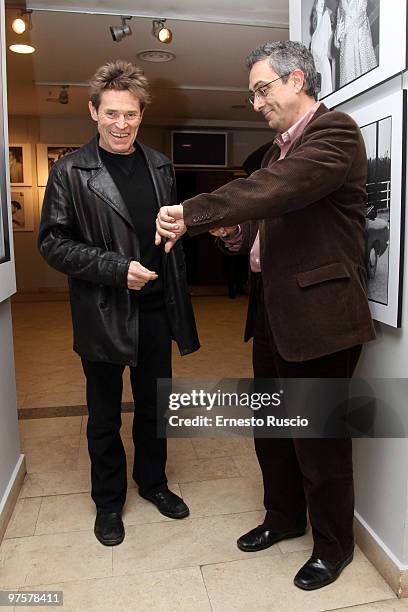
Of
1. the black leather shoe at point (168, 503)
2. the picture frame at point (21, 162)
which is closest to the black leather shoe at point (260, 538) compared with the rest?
the black leather shoe at point (168, 503)

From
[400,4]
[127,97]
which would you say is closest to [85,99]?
[127,97]

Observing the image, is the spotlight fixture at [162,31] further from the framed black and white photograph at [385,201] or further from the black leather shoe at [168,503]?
the black leather shoe at [168,503]

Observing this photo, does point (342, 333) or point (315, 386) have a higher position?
point (342, 333)

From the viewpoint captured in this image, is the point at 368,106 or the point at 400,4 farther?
the point at 368,106

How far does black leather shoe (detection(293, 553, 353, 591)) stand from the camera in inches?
70.5

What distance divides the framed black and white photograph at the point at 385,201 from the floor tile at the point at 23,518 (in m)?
1.61

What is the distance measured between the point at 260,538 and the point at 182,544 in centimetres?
30

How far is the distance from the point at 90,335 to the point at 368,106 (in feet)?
4.11

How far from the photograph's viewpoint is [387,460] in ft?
6.02

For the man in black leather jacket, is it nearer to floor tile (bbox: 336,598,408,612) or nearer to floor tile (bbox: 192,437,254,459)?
floor tile (bbox: 192,437,254,459)

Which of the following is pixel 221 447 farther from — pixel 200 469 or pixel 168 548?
pixel 168 548

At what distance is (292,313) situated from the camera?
64.5 inches

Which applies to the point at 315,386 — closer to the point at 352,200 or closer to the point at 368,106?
the point at 352,200

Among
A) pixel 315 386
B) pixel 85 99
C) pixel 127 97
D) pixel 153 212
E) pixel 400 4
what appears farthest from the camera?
pixel 85 99
